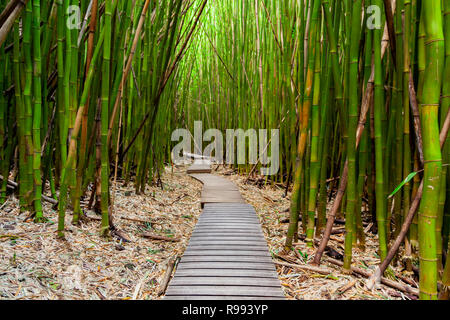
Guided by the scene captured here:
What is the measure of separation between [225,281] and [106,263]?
34cm

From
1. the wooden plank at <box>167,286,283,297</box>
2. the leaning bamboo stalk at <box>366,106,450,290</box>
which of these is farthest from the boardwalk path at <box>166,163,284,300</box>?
the leaning bamboo stalk at <box>366,106,450,290</box>

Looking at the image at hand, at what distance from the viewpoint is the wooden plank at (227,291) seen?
0.70m

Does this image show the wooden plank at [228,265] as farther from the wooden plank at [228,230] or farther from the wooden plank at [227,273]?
the wooden plank at [228,230]

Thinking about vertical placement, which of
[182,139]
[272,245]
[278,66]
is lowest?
[272,245]

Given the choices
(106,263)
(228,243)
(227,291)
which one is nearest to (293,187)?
(228,243)

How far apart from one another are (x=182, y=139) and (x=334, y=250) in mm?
3910

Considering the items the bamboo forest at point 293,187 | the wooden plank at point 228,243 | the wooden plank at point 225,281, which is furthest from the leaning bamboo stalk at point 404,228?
the wooden plank at point 228,243

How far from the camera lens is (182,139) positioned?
471cm

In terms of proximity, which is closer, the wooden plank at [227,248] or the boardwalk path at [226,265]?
the boardwalk path at [226,265]

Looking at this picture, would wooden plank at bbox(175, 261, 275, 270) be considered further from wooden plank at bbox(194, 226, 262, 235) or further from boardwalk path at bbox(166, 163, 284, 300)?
wooden plank at bbox(194, 226, 262, 235)

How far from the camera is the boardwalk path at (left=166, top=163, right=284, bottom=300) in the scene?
0.71m

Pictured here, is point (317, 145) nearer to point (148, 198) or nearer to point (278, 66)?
point (148, 198)

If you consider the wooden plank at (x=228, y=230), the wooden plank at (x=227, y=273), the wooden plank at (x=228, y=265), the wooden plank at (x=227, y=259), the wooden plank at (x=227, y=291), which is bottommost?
the wooden plank at (x=227, y=291)
